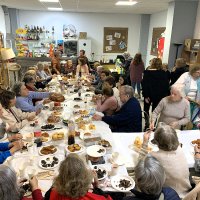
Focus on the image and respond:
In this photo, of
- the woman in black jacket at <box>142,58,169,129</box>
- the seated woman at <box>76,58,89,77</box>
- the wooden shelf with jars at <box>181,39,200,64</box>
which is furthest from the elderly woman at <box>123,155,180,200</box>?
the seated woman at <box>76,58,89,77</box>

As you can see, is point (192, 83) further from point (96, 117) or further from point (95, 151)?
point (95, 151)

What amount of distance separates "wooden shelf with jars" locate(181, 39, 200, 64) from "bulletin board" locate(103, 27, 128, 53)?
4646 mm

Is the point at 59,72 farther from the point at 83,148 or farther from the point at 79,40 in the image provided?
the point at 83,148

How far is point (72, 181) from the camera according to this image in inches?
53.9

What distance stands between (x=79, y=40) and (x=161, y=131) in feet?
27.0

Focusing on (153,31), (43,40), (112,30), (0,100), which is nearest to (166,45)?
(153,31)

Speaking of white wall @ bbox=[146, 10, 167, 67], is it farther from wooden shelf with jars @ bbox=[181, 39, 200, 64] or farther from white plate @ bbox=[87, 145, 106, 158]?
white plate @ bbox=[87, 145, 106, 158]

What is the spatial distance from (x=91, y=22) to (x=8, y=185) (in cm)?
944

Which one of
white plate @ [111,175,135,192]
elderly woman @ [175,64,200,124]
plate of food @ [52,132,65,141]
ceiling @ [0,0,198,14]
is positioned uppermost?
ceiling @ [0,0,198,14]

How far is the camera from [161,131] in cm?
198

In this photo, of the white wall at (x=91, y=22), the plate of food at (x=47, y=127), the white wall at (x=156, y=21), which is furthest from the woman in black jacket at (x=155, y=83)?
the white wall at (x=91, y=22)

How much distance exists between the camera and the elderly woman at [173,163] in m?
1.87

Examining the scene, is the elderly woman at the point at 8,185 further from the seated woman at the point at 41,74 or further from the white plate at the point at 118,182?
the seated woman at the point at 41,74

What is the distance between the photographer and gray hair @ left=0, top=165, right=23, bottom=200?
4.30 feet
